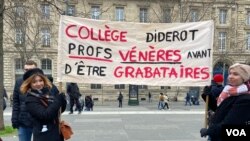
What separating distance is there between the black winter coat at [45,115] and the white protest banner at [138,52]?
4.07 feet

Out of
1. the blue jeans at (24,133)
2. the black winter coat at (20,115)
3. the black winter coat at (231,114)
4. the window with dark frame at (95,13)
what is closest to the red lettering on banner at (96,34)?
the black winter coat at (20,115)

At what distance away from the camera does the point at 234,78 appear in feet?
11.9

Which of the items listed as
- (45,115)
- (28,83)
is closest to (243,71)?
(45,115)

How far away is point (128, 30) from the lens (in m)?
5.79

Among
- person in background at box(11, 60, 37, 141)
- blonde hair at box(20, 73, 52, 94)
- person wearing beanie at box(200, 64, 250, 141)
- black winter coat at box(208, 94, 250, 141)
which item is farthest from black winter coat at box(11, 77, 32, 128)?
black winter coat at box(208, 94, 250, 141)

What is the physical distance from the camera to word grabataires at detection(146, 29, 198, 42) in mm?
5859

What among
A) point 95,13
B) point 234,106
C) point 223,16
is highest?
point 223,16

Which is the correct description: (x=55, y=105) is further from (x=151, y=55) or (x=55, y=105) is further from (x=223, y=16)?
(x=223, y=16)

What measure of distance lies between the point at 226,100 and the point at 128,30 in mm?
2624

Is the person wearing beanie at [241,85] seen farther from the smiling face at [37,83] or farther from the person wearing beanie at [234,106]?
the smiling face at [37,83]

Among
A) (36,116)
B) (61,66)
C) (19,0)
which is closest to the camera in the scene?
(36,116)

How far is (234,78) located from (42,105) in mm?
2291

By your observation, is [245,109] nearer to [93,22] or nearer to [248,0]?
[93,22]

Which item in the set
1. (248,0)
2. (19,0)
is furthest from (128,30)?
(248,0)
